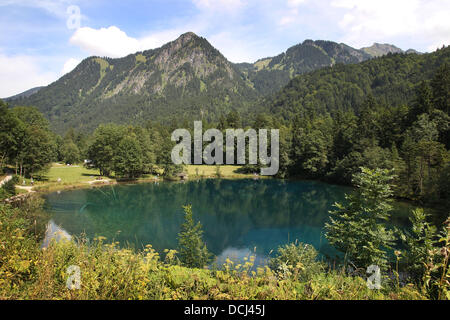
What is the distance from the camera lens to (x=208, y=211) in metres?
37.5

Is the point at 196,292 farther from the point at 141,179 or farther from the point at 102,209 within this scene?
the point at 141,179

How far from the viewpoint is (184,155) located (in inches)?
2714

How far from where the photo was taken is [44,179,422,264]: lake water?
24.8 meters

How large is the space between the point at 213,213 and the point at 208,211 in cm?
107

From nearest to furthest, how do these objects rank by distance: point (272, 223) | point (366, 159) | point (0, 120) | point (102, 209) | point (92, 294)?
1. point (92, 294)
2. point (272, 223)
3. point (102, 209)
4. point (0, 120)
5. point (366, 159)

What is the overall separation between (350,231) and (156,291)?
13.5 metres

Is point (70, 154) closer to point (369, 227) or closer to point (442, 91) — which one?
point (369, 227)

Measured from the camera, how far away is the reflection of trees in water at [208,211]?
1040 inches

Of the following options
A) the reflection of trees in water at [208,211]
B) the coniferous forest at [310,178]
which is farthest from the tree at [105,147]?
the reflection of trees in water at [208,211]

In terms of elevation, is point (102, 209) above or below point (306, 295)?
below

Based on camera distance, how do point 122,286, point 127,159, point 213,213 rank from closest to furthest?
1. point 122,286
2. point 213,213
3. point 127,159

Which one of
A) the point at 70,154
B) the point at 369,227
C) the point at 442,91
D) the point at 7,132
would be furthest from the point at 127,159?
the point at 442,91
